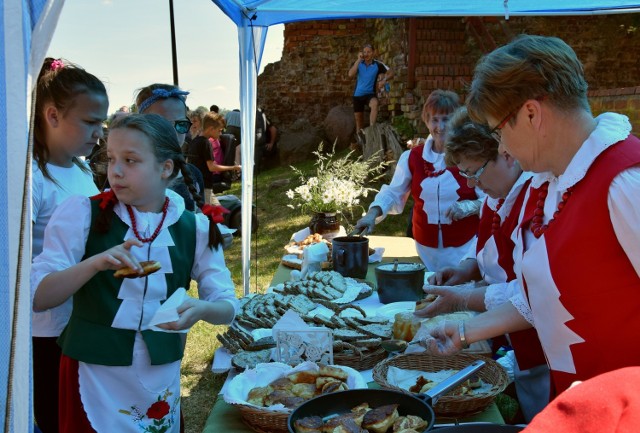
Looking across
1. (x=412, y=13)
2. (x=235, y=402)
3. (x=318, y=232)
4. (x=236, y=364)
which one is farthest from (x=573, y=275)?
(x=412, y=13)

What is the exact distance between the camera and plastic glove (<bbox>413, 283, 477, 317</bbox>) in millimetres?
2146

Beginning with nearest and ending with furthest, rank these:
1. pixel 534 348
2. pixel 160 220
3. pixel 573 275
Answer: pixel 573 275, pixel 160 220, pixel 534 348

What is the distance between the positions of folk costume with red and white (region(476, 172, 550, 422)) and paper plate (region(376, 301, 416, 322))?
33 centimetres

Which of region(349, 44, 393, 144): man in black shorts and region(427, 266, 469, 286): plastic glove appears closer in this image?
region(427, 266, 469, 286): plastic glove

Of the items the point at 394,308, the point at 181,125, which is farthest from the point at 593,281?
the point at 181,125

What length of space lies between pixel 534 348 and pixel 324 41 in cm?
1334

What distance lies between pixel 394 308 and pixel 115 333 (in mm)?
1162

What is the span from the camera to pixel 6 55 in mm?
1148

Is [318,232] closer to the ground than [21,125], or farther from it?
closer to the ground

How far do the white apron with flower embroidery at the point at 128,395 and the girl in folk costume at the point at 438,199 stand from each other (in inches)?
77.3

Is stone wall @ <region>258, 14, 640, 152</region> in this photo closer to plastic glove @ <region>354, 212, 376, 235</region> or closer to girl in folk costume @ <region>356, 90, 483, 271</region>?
girl in folk costume @ <region>356, 90, 483, 271</region>

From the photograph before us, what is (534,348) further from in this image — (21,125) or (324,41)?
(324,41)

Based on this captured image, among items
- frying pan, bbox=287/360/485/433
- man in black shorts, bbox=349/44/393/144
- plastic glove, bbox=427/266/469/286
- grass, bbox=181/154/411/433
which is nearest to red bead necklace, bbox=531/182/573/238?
frying pan, bbox=287/360/485/433

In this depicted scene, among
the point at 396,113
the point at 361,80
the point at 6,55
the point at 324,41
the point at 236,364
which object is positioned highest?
the point at 324,41
